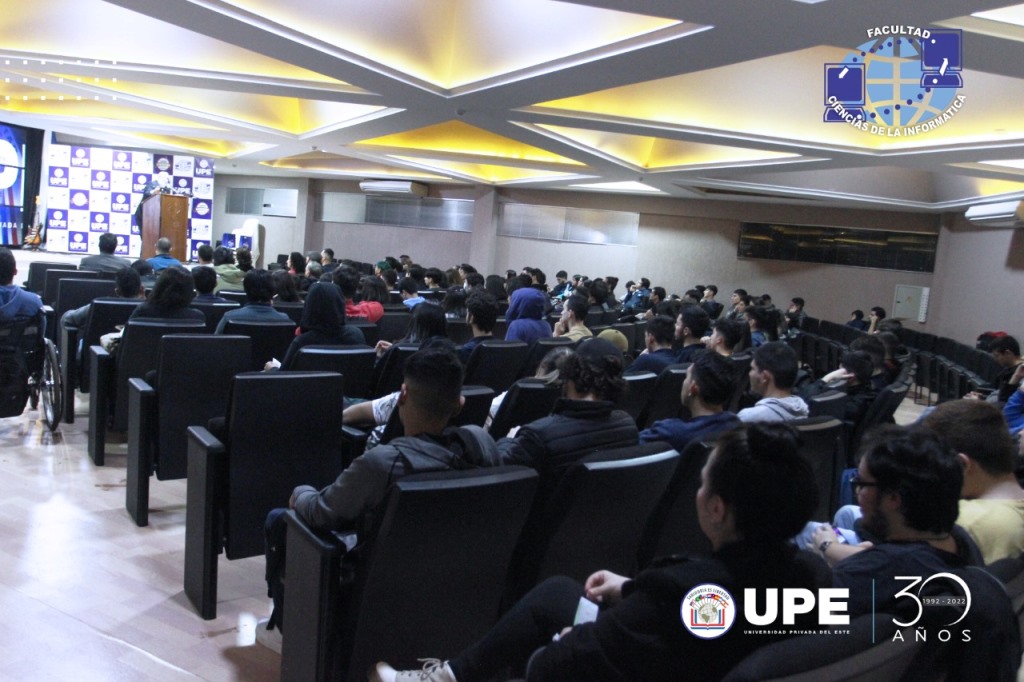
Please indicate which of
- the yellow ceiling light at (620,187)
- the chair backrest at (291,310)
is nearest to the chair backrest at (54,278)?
the chair backrest at (291,310)

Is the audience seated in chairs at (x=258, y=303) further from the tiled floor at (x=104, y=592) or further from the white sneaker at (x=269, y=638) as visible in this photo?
the white sneaker at (x=269, y=638)

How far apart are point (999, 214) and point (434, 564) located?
35.6 ft

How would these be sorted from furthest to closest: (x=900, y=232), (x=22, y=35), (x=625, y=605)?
1. (x=900, y=232)
2. (x=22, y=35)
3. (x=625, y=605)

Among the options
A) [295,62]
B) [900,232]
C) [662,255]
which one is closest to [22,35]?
[295,62]

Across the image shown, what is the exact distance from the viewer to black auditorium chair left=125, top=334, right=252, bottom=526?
147 inches

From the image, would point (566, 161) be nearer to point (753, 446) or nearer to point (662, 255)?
point (662, 255)

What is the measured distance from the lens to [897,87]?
601 cm

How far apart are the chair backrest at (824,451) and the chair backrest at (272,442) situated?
1.87m

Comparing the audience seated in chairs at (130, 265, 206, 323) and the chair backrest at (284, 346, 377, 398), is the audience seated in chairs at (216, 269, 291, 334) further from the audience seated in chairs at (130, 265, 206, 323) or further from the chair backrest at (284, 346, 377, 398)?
the chair backrest at (284, 346, 377, 398)

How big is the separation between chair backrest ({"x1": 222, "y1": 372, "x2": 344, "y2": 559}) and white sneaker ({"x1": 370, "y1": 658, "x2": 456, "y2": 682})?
4.03 feet

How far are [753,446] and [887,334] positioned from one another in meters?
5.23

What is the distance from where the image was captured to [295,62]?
20.2 feet

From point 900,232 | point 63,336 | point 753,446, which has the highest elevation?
point 900,232

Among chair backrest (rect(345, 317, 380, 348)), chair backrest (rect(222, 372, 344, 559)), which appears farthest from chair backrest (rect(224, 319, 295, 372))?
chair backrest (rect(222, 372, 344, 559))
